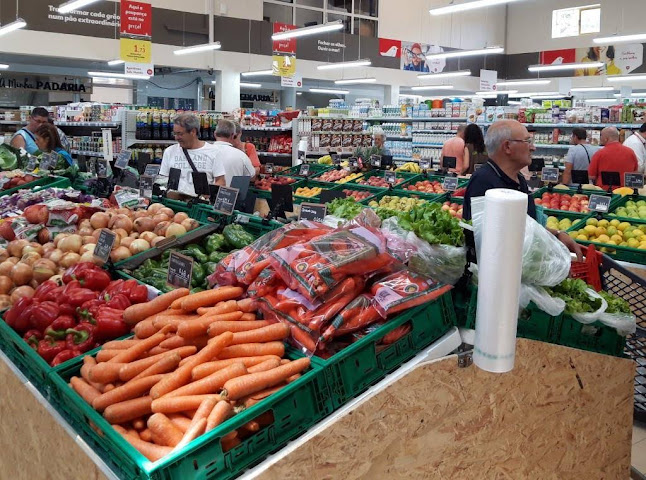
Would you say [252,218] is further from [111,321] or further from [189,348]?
[189,348]

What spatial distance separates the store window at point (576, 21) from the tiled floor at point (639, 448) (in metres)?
19.9

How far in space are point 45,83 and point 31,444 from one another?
19911mm

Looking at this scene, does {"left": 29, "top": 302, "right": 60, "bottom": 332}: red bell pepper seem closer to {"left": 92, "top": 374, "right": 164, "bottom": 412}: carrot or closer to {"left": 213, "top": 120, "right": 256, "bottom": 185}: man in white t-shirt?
{"left": 92, "top": 374, "right": 164, "bottom": 412}: carrot

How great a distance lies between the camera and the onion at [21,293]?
9.64 feet

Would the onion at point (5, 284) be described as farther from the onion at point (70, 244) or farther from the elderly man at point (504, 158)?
the elderly man at point (504, 158)

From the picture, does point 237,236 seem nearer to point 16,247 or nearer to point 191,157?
point 16,247

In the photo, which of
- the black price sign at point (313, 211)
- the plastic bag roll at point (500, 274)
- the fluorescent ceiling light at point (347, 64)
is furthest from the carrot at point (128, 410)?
the fluorescent ceiling light at point (347, 64)

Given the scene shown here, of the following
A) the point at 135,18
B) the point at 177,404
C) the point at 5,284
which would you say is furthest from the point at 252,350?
the point at 135,18

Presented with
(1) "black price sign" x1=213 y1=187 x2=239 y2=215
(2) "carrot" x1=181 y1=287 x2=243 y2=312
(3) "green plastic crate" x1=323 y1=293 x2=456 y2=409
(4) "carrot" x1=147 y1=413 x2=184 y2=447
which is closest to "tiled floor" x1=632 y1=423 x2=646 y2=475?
(3) "green plastic crate" x1=323 y1=293 x2=456 y2=409

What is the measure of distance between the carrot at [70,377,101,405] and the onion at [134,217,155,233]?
1.77m

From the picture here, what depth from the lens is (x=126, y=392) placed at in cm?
191

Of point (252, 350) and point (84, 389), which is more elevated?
point (252, 350)

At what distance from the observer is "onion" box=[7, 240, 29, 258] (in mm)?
3533

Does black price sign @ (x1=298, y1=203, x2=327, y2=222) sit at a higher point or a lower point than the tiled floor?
higher
